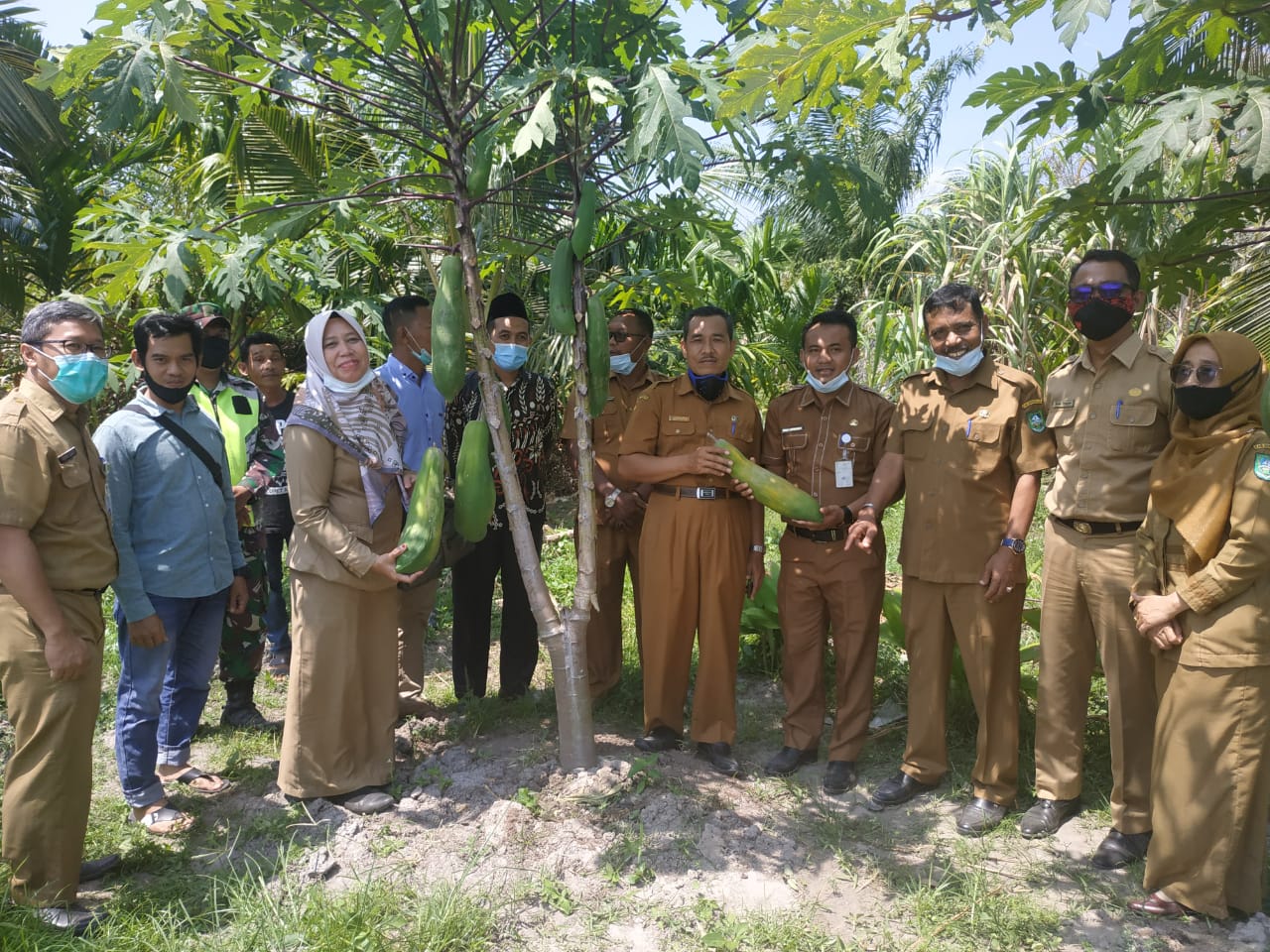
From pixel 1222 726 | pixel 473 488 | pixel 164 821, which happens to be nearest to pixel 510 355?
pixel 473 488

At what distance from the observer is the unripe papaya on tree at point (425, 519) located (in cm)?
349

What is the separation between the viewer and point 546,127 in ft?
8.72

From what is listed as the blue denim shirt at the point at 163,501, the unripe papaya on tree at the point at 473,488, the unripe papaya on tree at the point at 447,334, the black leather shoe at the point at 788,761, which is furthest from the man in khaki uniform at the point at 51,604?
the black leather shoe at the point at 788,761

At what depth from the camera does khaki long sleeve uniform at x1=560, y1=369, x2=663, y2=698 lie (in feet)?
16.3

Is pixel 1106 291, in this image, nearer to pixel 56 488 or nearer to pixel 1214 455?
pixel 1214 455

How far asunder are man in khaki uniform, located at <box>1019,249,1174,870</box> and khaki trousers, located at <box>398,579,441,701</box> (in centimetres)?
306

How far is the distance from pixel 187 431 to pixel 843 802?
3337mm

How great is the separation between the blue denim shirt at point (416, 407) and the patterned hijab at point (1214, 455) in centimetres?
318

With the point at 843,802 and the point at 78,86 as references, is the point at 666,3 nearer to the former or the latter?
the point at 78,86

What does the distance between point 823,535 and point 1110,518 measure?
1.22 metres

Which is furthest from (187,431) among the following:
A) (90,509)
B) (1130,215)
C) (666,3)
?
(1130,215)

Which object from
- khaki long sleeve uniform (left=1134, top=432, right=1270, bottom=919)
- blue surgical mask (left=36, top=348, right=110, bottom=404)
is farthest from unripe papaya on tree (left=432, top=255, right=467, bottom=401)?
khaki long sleeve uniform (left=1134, top=432, right=1270, bottom=919)

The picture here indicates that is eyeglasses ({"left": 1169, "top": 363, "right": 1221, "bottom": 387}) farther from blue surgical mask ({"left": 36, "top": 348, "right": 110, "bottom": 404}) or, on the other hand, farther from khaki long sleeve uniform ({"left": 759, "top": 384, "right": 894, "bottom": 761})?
blue surgical mask ({"left": 36, "top": 348, "right": 110, "bottom": 404})

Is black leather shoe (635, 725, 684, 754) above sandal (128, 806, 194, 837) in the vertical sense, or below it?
above
